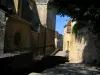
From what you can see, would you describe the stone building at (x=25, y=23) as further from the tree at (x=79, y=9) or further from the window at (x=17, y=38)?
the tree at (x=79, y=9)

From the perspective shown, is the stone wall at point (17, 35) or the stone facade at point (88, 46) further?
the stone wall at point (17, 35)

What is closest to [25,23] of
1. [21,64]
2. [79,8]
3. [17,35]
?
[17,35]

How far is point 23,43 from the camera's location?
2473 centimetres

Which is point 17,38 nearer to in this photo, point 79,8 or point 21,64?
point 21,64

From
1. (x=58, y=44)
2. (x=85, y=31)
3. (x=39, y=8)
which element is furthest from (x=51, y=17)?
(x=85, y=31)

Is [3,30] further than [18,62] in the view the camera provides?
Yes

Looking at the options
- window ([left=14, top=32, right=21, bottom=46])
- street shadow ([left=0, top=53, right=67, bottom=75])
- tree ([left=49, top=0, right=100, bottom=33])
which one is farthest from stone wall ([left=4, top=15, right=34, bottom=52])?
tree ([left=49, top=0, right=100, bottom=33])

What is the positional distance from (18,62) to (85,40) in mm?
8859

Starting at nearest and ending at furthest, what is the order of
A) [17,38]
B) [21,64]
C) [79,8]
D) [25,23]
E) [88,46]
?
[21,64] < [79,8] < [88,46] < [17,38] < [25,23]

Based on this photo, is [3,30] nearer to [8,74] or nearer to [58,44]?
[8,74]

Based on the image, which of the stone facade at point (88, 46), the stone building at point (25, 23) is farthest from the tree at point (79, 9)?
the stone facade at point (88, 46)

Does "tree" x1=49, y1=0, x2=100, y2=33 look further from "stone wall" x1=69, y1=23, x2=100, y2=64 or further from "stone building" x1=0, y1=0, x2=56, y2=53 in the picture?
"stone wall" x1=69, y1=23, x2=100, y2=64

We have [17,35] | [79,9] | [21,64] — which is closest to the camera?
[21,64]

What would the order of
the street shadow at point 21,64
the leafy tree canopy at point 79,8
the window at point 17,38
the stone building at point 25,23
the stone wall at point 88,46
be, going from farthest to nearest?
1. the window at point 17,38
2. the stone building at point 25,23
3. the stone wall at point 88,46
4. the leafy tree canopy at point 79,8
5. the street shadow at point 21,64
